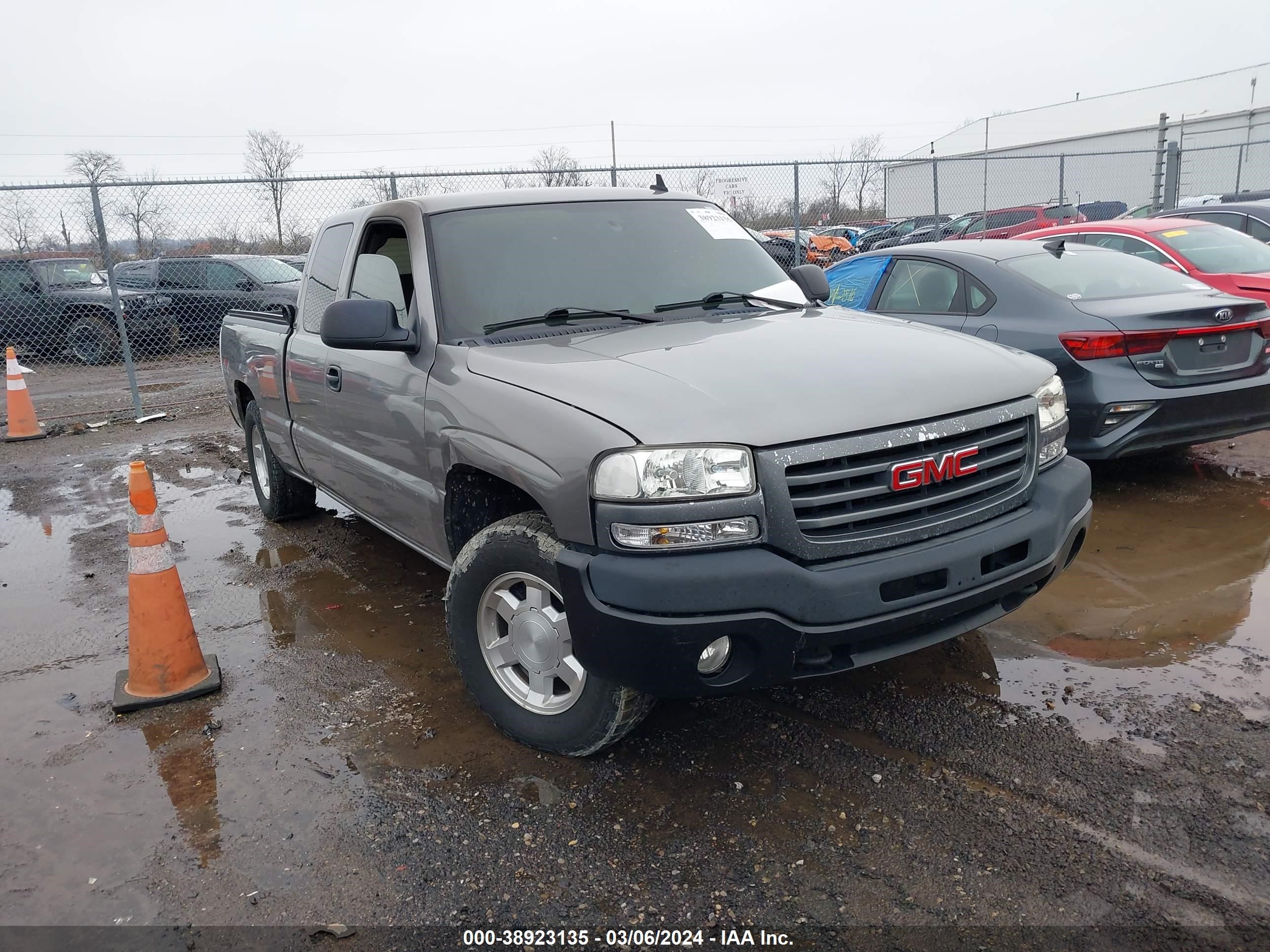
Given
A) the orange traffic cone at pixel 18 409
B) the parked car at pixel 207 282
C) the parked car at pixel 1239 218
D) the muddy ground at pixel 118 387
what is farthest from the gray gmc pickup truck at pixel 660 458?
the parked car at pixel 207 282

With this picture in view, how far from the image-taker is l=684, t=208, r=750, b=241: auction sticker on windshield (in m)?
4.30

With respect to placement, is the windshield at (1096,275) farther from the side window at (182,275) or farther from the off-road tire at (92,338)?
the off-road tire at (92,338)

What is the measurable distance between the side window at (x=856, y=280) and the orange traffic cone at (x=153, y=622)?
4.52m

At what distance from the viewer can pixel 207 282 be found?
49.9 ft

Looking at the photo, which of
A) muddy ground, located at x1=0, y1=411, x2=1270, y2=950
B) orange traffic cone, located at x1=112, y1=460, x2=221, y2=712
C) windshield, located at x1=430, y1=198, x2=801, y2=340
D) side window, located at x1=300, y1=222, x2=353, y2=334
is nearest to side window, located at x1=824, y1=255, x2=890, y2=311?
windshield, located at x1=430, y1=198, x2=801, y2=340

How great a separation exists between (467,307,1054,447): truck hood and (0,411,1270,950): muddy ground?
1148 millimetres

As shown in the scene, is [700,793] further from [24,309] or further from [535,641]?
[24,309]

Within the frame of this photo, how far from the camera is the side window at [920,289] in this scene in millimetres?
6133

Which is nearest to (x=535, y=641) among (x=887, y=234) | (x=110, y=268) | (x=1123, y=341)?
(x=1123, y=341)

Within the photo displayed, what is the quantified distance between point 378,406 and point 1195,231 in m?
7.19

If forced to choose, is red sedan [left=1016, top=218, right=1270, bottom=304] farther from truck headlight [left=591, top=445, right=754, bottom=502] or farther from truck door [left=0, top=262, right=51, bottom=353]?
truck door [left=0, top=262, right=51, bottom=353]

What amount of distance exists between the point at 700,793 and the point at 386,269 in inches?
101

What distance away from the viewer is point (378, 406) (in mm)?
3902

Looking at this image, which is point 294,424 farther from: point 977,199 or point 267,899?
point 977,199
